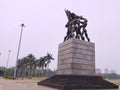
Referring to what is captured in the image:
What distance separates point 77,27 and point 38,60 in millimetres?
53606

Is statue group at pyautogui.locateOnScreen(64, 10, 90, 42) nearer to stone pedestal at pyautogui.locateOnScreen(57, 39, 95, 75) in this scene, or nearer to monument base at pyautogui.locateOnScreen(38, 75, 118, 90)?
stone pedestal at pyautogui.locateOnScreen(57, 39, 95, 75)

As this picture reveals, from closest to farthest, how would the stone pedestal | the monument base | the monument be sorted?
the monument base, the monument, the stone pedestal

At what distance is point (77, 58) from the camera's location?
17625 millimetres

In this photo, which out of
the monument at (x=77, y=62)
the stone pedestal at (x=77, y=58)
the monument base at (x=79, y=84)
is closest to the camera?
the monument base at (x=79, y=84)

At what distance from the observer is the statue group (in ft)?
64.7

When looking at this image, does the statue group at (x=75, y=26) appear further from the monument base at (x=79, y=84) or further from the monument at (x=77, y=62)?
the monument base at (x=79, y=84)

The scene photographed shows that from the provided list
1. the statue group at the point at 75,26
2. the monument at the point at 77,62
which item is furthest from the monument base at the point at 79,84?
the statue group at the point at 75,26

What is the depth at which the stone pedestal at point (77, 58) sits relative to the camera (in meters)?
17.3

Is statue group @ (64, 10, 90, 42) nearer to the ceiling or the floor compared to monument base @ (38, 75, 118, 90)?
nearer to the ceiling

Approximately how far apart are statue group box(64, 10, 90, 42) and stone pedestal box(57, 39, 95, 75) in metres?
1.30

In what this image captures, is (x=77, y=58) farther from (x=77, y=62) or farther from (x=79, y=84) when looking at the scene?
(x=79, y=84)

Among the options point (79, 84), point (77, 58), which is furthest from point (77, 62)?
point (79, 84)

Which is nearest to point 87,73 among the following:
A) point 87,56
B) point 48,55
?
point 87,56

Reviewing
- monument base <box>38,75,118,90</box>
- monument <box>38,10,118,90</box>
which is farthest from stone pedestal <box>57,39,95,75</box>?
monument base <box>38,75,118,90</box>
